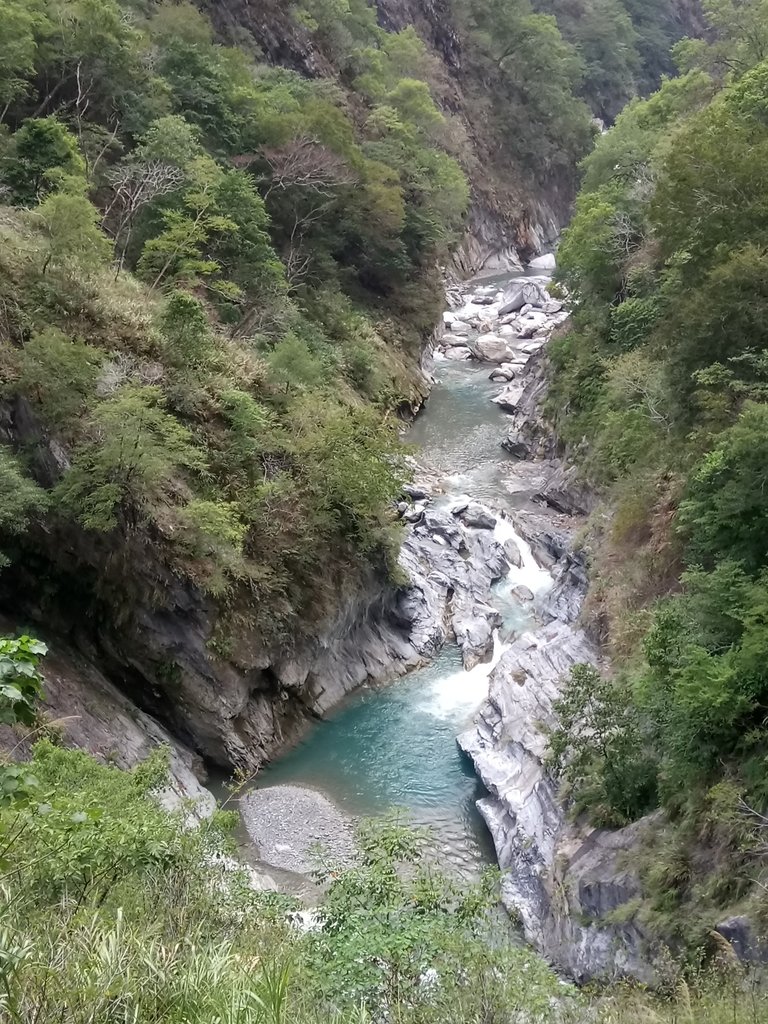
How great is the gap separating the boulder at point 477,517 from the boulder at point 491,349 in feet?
54.1

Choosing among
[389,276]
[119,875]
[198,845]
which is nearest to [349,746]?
[198,845]

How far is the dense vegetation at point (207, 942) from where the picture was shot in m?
4.51

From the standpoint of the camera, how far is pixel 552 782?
13.8 m

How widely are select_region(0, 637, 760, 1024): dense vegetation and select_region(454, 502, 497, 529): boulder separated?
16.0 m

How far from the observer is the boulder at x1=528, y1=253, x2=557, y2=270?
5903 centimetres

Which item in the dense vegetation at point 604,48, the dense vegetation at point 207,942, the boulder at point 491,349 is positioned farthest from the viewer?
the dense vegetation at point 604,48

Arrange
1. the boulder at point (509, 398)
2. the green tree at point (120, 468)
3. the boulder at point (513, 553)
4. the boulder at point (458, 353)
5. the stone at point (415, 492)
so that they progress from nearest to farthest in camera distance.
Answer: the green tree at point (120, 468) → the boulder at point (513, 553) → the stone at point (415, 492) → the boulder at point (509, 398) → the boulder at point (458, 353)

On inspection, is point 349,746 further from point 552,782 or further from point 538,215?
point 538,215

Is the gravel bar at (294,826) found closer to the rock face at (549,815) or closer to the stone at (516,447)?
the rock face at (549,815)

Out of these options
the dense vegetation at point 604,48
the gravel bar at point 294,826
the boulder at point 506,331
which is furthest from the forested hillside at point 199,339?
the dense vegetation at point 604,48

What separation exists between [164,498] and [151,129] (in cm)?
1497

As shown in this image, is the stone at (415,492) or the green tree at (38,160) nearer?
the green tree at (38,160)

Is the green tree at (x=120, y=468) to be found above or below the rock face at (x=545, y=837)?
above

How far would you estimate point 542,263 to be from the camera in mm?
59656
